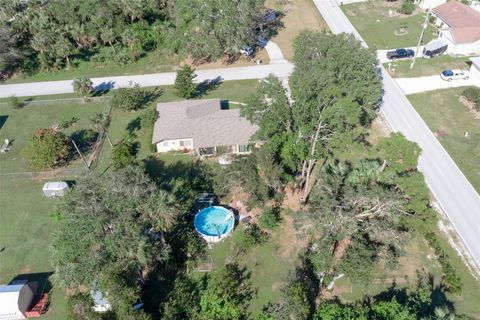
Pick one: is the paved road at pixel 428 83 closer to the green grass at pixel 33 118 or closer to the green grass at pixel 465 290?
the green grass at pixel 465 290

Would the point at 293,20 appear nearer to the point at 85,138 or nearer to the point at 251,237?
the point at 85,138

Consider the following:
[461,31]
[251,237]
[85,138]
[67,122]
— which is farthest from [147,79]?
[461,31]

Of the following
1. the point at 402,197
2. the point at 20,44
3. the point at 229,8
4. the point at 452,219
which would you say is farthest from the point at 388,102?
the point at 20,44

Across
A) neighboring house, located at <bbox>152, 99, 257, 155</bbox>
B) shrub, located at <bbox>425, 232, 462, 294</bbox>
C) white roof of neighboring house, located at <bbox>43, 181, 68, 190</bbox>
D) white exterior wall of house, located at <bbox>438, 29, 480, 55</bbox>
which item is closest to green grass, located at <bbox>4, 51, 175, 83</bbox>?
neighboring house, located at <bbox>152, 99, 257, 155</bbox>

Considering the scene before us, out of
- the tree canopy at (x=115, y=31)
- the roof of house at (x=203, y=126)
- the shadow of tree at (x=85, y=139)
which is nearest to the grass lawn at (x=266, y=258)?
the roof of house at (x=203, y=126)

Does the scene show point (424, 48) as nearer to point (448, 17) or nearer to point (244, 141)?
point (448, 17)

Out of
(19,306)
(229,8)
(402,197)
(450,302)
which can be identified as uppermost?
(229,8)

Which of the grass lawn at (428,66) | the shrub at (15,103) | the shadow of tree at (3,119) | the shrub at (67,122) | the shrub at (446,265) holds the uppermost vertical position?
the shrub at (15,103)
